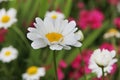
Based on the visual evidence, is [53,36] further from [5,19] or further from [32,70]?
[5,19]

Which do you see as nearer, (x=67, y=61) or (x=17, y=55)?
(x=17, y=55)

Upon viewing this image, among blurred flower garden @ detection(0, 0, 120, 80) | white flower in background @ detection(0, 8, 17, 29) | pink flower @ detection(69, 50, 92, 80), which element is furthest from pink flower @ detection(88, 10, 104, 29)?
white flower in background @ detection(0, 8, 17, 29)

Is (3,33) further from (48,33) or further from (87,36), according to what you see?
(48,33)

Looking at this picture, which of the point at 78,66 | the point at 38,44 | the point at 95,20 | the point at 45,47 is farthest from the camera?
the point at 95,20

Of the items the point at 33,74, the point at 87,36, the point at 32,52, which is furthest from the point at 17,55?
the point at 87,36

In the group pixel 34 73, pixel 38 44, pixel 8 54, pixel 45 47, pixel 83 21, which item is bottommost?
pixel 38 44

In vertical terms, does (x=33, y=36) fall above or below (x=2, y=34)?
below

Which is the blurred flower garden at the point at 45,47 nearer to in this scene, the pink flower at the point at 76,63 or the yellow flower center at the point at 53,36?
the pink flower at the point at 76,63

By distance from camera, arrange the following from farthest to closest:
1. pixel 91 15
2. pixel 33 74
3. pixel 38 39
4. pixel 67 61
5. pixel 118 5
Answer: pixel 118 5
pixel 91 15
pixel 67 61
pixel 33 74
pixel 38 39

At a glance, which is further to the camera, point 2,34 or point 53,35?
point 2,34

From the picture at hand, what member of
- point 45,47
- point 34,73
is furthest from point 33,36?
point 45,47
